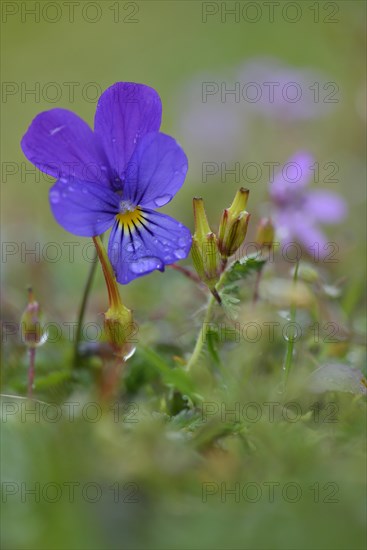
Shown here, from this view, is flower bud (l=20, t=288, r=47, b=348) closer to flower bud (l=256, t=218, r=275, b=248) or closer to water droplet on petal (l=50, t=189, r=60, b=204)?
water droplet on petal (l=50, t=189, r=60, b=204)

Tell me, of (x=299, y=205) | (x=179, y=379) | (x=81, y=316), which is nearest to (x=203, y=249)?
(x=179, y=379)

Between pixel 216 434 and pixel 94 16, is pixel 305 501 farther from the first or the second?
pixel 94 16

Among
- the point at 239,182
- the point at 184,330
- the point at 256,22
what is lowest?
the point at 184,330

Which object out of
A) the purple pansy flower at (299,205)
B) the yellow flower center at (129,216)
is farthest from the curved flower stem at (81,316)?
the purple pansy flower at (299,205)

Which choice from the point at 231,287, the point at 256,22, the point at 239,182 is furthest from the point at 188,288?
the point at 256,22

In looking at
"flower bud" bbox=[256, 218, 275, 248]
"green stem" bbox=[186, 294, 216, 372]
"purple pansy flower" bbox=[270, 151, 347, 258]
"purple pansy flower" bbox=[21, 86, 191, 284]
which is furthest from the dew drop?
"purple pansy flower" bbox=[270, 151, 347, 258]

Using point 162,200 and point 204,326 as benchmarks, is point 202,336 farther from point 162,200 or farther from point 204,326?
point 162,200

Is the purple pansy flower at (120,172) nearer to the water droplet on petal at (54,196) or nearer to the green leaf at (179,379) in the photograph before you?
the water droplet on petal at (54,196)

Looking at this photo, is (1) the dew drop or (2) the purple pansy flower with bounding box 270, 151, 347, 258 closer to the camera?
(1) the dew drop
